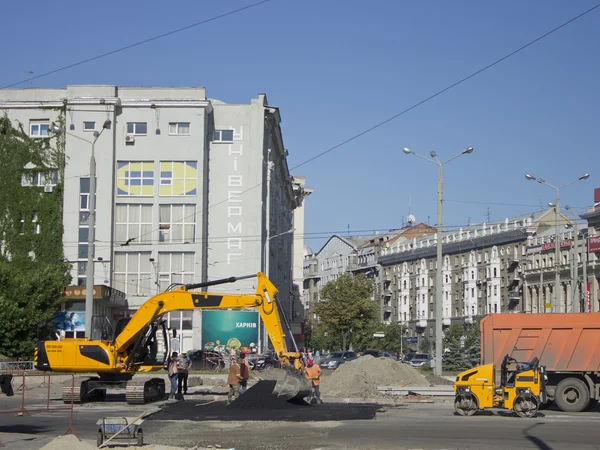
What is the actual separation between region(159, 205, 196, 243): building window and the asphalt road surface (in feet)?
126

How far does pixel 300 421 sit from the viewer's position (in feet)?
80.8

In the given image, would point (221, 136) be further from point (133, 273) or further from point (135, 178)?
point (133, 273)

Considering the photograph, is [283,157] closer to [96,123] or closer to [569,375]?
[96,123]

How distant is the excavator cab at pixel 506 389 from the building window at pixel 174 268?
135 feet

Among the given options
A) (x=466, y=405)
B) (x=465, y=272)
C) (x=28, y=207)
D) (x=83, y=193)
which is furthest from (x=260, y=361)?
(x=465, y=272)

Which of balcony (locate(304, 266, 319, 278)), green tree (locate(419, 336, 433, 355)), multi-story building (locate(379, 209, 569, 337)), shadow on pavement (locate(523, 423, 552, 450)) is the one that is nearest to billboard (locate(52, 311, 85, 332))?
shadow on pavement (locate(523, 423, 552, 450))

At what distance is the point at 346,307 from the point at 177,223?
31.0 metres

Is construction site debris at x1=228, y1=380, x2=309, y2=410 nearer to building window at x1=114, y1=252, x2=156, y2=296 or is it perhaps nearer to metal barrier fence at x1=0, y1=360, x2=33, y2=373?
metal barrier fence at x1=0, y1=360, x2=33, y2=373

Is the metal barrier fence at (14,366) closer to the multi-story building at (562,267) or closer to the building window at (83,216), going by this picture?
the building window at (83,216)

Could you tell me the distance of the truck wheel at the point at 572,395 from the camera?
96.5ft

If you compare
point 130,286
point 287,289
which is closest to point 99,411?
point 130,286

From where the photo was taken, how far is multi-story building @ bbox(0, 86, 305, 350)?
214 feet

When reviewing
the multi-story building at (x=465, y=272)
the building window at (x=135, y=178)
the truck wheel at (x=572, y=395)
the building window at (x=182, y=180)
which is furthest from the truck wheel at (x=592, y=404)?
the multi-story building at (x=465, y=272)

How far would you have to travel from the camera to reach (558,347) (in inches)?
1203
